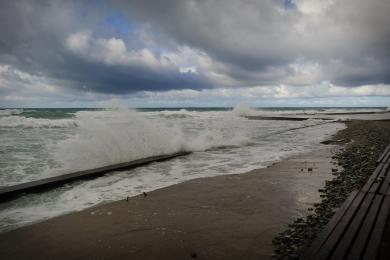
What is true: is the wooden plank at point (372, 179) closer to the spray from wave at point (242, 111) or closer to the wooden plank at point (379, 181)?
the wooden plank at point (379, 181)

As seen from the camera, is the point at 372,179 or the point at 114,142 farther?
the point at 114,142

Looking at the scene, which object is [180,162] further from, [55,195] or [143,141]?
[55,195]

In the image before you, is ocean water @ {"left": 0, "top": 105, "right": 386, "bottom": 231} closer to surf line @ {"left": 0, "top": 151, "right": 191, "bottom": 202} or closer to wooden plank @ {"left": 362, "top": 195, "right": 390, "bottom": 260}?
surf line @ {"left": 0, "top": 151, "right": 191, "bottom": 202}

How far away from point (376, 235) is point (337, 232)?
1.21ft

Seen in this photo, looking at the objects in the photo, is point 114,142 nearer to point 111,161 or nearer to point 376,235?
point 111,161

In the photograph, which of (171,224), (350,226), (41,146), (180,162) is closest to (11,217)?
(171,224)

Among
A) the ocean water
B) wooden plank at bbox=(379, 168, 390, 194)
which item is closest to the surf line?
the ocean water

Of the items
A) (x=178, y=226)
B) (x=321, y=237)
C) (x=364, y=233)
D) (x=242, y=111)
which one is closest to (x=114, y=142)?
(x=178, y=226)

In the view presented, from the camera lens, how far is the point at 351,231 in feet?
10.4

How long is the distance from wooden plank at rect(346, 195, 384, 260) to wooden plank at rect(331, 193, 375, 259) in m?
0.04

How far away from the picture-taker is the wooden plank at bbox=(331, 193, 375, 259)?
9.07ft

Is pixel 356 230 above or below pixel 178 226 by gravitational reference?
above

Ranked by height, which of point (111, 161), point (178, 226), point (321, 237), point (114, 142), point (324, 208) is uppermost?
point (114, 142)

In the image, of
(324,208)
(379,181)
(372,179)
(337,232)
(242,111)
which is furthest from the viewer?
(242,111)
